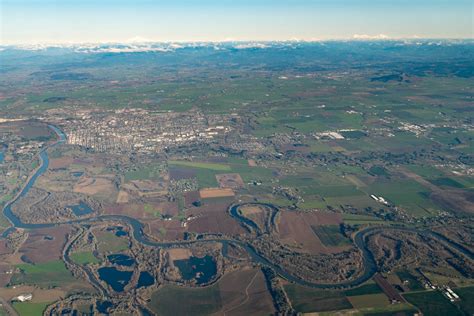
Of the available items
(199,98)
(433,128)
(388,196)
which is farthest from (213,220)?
(199,98)

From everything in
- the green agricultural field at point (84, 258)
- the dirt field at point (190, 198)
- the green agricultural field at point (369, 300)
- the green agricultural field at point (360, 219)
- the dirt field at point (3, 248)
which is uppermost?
the dirt field at point (190, 198)

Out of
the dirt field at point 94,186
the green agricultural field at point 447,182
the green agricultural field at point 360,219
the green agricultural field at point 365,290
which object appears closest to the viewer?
the green agricultural field at point 365,290

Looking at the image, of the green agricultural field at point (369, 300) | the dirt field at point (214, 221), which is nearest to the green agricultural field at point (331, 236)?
the dirt field at point (214, 221)

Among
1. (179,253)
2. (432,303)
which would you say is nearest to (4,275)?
(179,253)

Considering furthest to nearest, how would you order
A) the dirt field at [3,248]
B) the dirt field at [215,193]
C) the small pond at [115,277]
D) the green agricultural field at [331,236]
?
1. the dirt field at [215,193]
2. the green agricultural field at [331,236]
3. the dirt field at [3,248]
4. the small pond at [115,277]

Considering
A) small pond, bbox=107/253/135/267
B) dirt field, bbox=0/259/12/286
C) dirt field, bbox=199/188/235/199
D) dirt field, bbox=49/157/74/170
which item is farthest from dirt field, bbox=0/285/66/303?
dirt field, bbox=49/157/74/170

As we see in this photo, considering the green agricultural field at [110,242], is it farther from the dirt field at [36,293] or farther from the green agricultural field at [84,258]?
the dirt field at [36,293]

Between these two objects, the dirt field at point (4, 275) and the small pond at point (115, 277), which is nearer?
the small pond at point (115, 277)

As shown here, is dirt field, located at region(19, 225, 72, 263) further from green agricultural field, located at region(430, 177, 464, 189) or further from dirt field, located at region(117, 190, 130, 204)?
green agricultural field, located at region(430, 177, 464, 189)

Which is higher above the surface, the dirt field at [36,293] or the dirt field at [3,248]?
the dirt field at [3,248]

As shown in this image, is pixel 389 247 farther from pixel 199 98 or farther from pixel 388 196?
pixel 199 98
